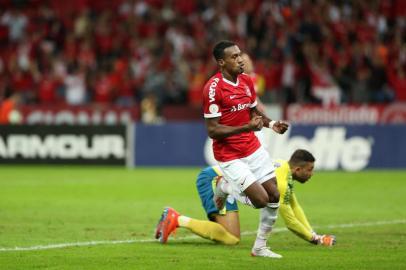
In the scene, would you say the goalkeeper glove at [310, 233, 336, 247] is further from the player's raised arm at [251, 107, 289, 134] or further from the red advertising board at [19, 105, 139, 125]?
the red advertising board at [19, 105, 139, 125]

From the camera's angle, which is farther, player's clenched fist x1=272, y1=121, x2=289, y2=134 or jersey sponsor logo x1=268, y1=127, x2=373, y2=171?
jersey sponsor logo x1=268, y1=127, x2=373, y2=171

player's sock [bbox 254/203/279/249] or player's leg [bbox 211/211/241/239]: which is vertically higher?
player's sock [bbox 254/203/279/249]

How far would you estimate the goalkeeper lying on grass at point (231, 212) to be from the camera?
35.6 ft

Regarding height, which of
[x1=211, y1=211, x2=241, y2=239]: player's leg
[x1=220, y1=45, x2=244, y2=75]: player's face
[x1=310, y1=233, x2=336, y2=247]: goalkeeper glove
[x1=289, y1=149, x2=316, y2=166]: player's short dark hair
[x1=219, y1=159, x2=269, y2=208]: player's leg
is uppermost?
[x1=220, y1=45, x2=244, y2=75]: player's face

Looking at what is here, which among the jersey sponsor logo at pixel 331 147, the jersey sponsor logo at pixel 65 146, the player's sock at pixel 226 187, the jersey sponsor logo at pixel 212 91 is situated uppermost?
the jersey sponsor logo at pixel 212 91

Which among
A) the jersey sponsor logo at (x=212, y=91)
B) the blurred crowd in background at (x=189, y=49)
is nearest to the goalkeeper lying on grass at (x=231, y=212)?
the jersey sponsor logo at (x=212, y=91)

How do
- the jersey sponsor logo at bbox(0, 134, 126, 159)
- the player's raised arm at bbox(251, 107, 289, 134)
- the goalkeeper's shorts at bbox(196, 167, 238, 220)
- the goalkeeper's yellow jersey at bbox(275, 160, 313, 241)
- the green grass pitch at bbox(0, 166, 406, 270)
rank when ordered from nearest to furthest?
the green grass pitch at bbox(0, 166, 406, 270), the player's raised arm at bbox(251, 107, 289, 134), the goalkeeper's yellow jersey at bbox(275, 160, 313, 241), the goalkeeper's shorts at bbox(196, 167, 238, 220), the jersey sponsor logo at bbox(0, 134, 126, 159)

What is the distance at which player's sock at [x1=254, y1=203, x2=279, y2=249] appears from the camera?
9.95 meters

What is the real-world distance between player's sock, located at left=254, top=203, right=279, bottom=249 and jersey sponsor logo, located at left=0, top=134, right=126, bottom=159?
1565 centimetres

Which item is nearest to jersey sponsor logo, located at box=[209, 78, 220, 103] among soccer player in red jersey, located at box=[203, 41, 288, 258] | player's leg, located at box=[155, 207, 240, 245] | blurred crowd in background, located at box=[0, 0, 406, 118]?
soccer player in red jersey, located at box=[203, 41, 288, 258]

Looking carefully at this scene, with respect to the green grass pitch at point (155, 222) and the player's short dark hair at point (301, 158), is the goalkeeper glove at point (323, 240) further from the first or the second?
the player's short dark hair at point (301, 158)

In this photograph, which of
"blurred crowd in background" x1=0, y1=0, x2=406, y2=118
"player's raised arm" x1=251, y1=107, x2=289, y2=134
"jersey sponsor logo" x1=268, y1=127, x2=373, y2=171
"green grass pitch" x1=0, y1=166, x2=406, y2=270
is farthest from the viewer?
"blurred crowd in background" x1=0, y1=0, x2=406, y2=118

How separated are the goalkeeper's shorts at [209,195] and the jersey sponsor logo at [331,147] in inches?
478

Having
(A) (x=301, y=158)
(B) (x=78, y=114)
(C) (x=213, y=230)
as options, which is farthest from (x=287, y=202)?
(B) (x=78, y=114)
